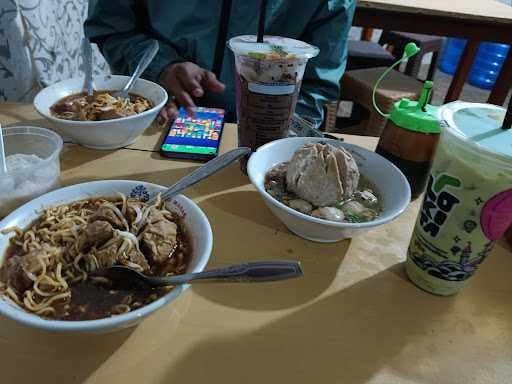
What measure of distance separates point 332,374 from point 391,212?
0.31 m

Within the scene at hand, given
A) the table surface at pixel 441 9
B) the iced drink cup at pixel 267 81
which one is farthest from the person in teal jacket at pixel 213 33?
the table surface at pixel 441 9

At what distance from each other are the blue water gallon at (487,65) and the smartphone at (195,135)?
4.63 meters

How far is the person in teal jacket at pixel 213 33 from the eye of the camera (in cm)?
137

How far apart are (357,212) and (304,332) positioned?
277 mm

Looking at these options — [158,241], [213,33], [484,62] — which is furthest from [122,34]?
[484,62]

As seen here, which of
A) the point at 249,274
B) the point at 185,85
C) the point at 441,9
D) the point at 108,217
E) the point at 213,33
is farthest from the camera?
the point at 441,9

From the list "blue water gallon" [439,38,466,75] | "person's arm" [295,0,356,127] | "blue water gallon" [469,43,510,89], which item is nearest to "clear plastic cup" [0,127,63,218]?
"person's arm" [295,0,356,127]

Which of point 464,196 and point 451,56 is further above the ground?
point 464,196

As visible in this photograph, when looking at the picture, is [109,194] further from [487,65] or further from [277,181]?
[487,65]

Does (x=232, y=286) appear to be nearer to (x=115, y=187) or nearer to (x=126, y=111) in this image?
(x=115, y=187)

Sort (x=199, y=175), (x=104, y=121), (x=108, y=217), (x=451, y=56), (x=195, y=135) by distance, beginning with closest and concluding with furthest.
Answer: (x=108, y=217) → (x=199, y=175) → (x=104, y=121) → (x=195, y=135) → (x=451, y=56)

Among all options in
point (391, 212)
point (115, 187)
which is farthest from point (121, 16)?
point (391, 212)

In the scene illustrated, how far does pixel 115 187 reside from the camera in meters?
0.75

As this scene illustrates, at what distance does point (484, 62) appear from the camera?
4.75 m
